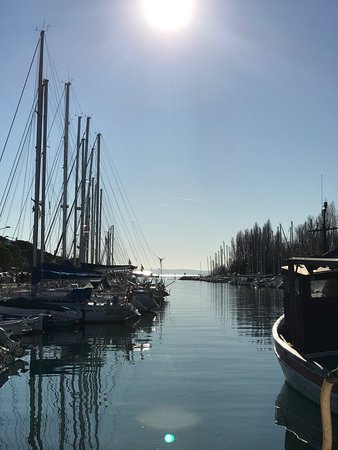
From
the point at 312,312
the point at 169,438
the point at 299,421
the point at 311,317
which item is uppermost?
the point at 312,312

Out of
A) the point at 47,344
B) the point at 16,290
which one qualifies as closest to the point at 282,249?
the point at 16,290

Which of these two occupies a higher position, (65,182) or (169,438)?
(65,182)

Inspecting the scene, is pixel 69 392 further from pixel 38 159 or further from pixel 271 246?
pixel 271 246

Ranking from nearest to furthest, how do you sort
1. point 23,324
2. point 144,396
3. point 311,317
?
point 311,317 < point 144,396 < point 23,324

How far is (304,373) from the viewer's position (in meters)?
11.4

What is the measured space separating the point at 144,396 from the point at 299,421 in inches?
172

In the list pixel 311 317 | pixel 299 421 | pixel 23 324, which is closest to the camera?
pixel 299 421

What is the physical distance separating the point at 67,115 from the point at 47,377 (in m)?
28.8

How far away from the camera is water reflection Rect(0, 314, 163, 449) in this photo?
408 inches

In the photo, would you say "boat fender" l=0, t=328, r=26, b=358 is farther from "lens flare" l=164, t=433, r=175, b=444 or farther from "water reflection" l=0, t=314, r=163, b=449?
"lens flare" l=164, t=433, r=175, b=444

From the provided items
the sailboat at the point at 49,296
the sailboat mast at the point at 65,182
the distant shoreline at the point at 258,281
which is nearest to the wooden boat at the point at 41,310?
the sailboat at the point at 49,296

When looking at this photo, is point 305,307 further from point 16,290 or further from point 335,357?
point 16,290

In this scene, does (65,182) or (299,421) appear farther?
(65,182)

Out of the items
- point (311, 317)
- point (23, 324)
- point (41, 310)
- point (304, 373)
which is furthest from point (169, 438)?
point (41, 310)
